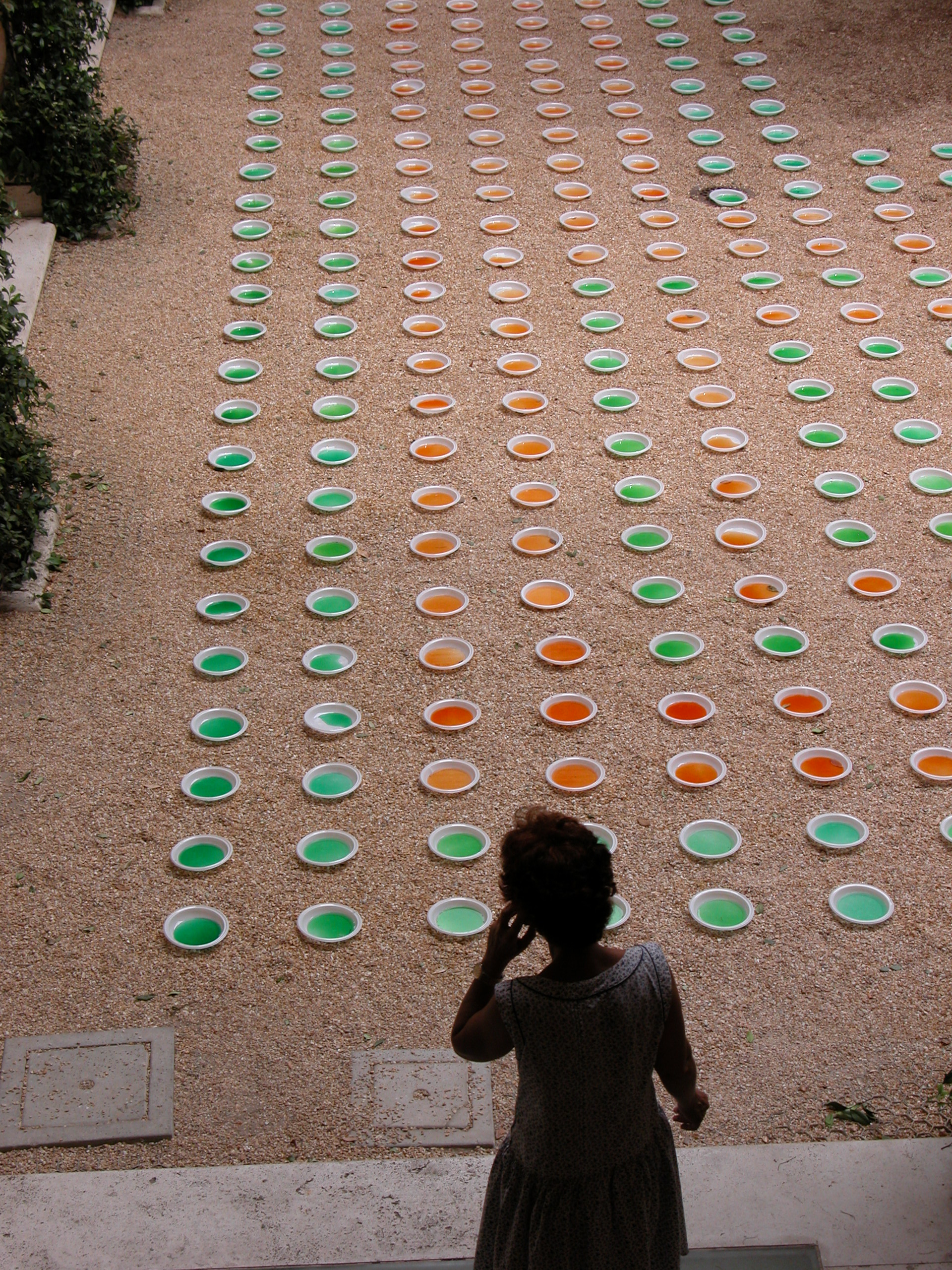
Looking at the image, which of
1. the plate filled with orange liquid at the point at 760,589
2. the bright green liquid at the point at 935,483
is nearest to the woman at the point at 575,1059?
the plate filled with orange liquid at the point at 760,589

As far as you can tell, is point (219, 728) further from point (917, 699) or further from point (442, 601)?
point (917, 699)

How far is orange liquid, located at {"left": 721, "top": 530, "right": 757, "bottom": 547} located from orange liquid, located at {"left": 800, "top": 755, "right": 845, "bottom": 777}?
133 cm

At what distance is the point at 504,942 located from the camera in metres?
2.48

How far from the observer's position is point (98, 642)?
5.63 metres

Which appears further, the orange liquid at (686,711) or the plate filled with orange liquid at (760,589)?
the plate filled with orange liquid at (760,589)

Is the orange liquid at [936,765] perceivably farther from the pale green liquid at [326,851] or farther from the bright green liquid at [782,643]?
the pale green liquid at [326,851]

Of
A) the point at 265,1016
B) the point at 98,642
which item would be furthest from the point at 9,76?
the point at 265,1016

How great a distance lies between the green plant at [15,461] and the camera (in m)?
5.70

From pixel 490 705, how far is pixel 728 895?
130 centimetres

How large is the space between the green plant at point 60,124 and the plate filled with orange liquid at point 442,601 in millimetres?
4119

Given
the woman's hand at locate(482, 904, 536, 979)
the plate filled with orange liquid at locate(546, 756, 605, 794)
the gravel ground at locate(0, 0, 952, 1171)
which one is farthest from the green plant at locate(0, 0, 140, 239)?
the woman's hand at locate(482, 904, 536, 979)

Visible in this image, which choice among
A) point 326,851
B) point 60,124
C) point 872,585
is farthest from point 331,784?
point 60,124

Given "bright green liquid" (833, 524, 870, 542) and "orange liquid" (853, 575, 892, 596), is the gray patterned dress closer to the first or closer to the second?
"orange liquid" (853, 575, 892, 596)

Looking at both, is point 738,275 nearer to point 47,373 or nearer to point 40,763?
point 47,373
